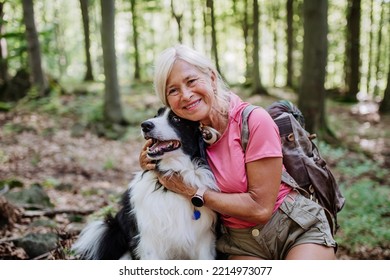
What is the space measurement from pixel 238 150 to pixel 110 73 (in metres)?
7.93

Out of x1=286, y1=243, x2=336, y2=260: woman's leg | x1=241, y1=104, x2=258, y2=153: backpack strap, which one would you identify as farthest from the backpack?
x1=286, y1=243, x2=336, y2=260: woman's leg

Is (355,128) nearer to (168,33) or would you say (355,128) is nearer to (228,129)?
(228,129)

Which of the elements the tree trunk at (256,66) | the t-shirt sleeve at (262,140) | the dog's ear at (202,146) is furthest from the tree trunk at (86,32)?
the t-shirt sleeve at (262,140)

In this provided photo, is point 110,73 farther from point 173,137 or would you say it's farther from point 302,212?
point 302,212

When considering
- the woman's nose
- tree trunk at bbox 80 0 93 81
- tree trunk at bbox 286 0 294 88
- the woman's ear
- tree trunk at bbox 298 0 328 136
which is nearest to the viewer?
the woman's nose

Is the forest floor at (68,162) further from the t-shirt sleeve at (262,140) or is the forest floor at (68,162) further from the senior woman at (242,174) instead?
the t-shirt sleeve at (262,140)

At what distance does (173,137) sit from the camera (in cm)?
245

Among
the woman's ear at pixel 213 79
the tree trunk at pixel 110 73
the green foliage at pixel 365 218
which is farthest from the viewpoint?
the tree trunk at pixel 110 73

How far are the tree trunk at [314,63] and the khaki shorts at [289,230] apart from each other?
5.44 m

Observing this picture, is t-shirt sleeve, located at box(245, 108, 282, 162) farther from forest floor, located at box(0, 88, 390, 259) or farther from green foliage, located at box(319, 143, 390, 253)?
green foliage, located at box(319, 143, 390, 253)

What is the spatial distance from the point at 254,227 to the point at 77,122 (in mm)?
→ 7889

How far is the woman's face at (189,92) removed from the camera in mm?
2322

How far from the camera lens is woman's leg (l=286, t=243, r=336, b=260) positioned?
2326mm

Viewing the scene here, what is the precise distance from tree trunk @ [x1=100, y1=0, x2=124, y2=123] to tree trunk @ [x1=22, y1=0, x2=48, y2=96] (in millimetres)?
2040
